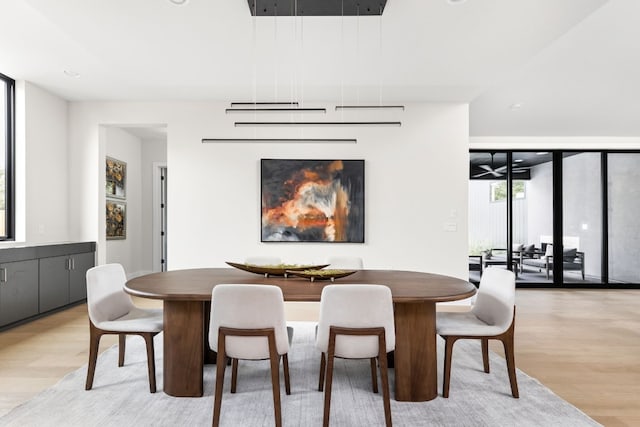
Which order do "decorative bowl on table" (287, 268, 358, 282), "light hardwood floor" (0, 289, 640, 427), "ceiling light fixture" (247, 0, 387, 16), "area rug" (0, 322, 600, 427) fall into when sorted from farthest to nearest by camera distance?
1. "ceiling light fixture" (247, 0, 387, 16)
2. "decorative bowl on table" (287, 268, 358, 282)
3. "light hardwood floor" (0, 289, 640, 427)
4. "area rug" (0, 322, 600, 427)

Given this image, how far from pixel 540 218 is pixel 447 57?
420cm

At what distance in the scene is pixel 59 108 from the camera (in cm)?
523

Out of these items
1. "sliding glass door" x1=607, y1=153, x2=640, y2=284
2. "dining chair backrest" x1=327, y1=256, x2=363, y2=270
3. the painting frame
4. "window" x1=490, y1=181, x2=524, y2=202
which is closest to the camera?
"dining chair backrest" x1=327, y1=256, x2=363, y2=270

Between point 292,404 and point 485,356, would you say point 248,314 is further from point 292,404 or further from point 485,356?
point 485,356

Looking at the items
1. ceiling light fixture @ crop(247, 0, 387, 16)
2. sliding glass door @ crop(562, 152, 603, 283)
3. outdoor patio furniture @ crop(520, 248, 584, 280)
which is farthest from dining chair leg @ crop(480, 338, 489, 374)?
sliding glass door @ crop(562, 152, 603, 283)

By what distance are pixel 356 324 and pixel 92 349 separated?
171 centimetres

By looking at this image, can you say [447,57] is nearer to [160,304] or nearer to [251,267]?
[251,267]

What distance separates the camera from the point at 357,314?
213cm

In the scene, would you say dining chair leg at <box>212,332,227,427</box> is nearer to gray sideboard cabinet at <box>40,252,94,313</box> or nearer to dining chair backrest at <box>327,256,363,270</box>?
dining chair backrest at <box>327,256,363,270</box>

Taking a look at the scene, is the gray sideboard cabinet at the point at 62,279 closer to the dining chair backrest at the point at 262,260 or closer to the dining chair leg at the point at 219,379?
the dining chair backrest at the point at 262,260

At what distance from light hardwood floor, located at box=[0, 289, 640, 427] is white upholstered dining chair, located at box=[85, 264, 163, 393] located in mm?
558

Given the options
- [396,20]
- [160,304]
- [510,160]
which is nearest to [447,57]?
[396,20]

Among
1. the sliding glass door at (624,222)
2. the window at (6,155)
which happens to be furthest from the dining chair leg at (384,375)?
the sliding glass door at (624,222)

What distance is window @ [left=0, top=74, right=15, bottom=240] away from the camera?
14.9ft
